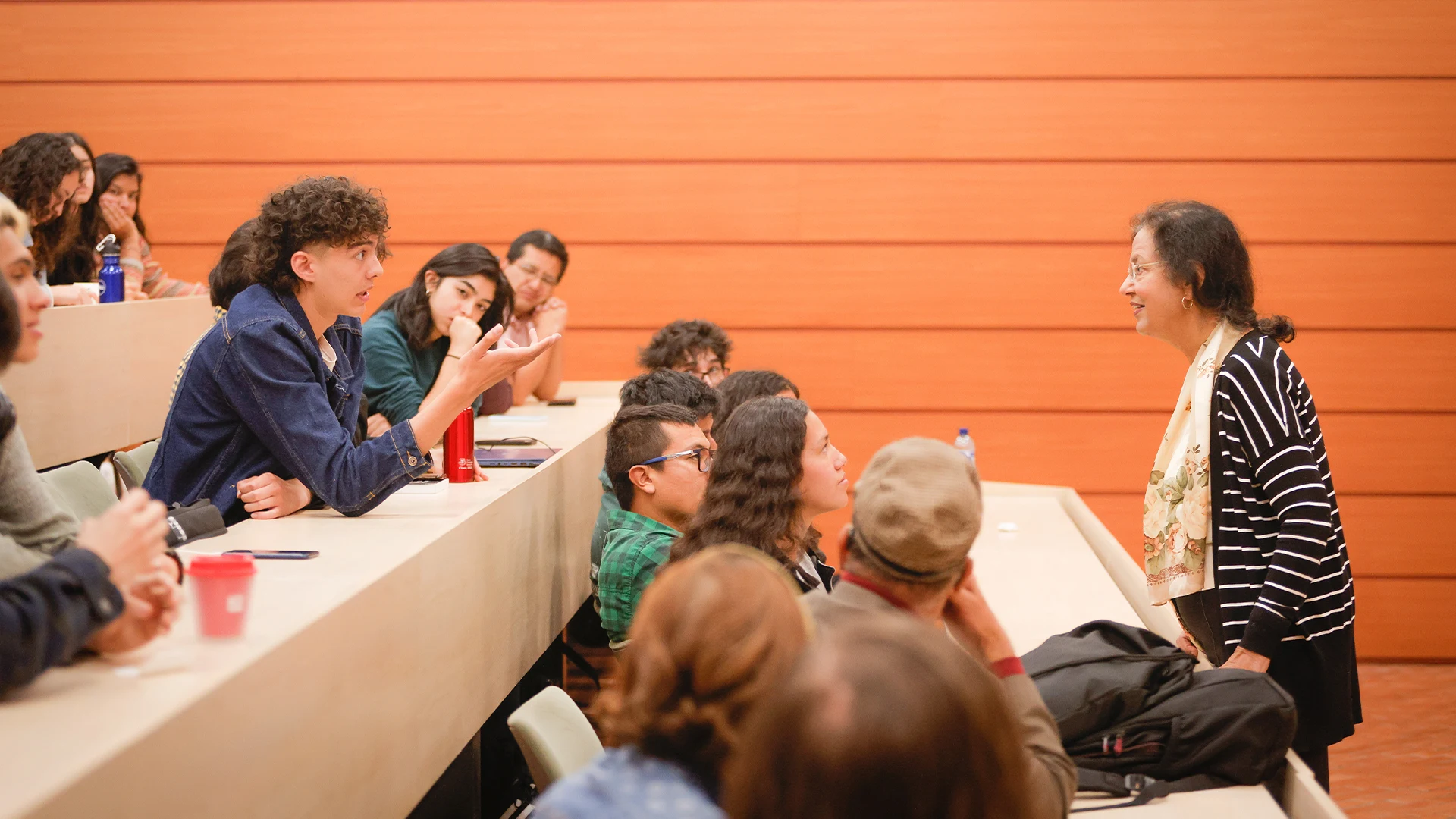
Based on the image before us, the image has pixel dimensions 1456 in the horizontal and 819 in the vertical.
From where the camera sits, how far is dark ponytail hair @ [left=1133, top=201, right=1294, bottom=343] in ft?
7.22

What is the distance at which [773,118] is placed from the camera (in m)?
4.76

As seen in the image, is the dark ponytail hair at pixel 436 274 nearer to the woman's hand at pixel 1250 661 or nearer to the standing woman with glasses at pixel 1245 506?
the standing woman with glasses at pixel 1245 506

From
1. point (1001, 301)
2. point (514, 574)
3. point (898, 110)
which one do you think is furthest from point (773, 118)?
point (514, 574)

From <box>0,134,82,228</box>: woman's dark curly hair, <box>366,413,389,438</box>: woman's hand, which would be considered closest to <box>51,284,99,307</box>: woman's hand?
<box>0,134,82,228</box>: woman's dark curly hair

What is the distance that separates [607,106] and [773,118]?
67cm

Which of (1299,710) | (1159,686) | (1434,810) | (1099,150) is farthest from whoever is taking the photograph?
(1099,150)

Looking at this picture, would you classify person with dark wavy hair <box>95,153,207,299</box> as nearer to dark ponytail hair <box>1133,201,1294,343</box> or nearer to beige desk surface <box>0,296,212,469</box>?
beige desk surface <box>0,296,212,469</box>

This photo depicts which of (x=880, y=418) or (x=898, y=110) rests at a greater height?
(x=898, y=110)

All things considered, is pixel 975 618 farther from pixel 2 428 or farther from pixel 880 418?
pixel 880 418

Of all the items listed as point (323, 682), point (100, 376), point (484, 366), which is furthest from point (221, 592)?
point (100, 376)

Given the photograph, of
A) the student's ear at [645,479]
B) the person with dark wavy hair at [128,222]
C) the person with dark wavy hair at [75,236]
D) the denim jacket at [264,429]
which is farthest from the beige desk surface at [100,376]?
the student's ear at [645,479]

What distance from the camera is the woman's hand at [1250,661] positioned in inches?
78.4

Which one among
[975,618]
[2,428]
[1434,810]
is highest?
[2,428]

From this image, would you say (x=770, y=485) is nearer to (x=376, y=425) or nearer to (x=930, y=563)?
(x=930, y=563)
